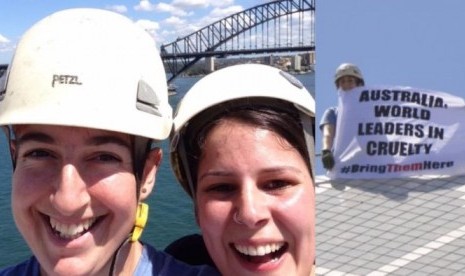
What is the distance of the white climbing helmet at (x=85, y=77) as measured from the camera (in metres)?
1.46

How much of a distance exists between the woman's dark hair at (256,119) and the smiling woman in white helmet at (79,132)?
5.0 inches

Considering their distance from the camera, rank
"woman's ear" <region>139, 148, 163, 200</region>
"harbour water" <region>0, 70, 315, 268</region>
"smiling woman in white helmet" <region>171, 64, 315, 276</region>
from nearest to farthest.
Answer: "smiling woman in white helmet" <region>171, 64, 315, 276</region> < "woman's ear" <region>139, 148, 163, 200</region> < "harbour water" <region>0, 70, 315, 268</region>

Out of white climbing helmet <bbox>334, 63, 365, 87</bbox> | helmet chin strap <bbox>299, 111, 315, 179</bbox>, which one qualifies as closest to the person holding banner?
white climbing helmet <bbox>334, 63, 365, 87</bbox>

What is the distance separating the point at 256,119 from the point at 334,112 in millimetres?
309

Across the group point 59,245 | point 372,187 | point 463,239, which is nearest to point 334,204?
point 372,187

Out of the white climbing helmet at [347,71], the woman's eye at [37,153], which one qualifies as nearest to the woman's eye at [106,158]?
the woman's eye at [37,153]

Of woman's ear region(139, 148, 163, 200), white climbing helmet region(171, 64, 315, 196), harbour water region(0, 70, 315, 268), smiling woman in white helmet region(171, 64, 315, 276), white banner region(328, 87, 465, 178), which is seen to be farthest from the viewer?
harbour water region(0, 70, 315, 268)

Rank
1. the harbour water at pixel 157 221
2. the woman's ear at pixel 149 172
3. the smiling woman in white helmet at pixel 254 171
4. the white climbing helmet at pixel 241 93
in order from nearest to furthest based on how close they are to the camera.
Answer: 1. the smiling woman in white helmet at pixel 254 171
2. the white climbing helmet at pixel 241 93
3. the woman's ear at pixel 149 172
4. the harbour water at pixel 157 221

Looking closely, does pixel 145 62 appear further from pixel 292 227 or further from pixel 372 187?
pixel 372 187

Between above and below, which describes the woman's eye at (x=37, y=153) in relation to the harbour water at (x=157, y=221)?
above

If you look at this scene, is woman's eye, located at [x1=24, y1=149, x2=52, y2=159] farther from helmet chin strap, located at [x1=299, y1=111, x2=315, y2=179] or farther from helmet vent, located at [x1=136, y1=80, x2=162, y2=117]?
helmet chin strap, located at [x1=299, y1=111, x2=315, y2=179]

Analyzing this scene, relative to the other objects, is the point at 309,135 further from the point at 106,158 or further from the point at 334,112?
the point at 106,158

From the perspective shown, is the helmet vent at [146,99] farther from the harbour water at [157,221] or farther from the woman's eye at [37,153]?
the harbour water at [157,221]

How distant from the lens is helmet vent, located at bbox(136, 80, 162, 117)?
1.56 m
